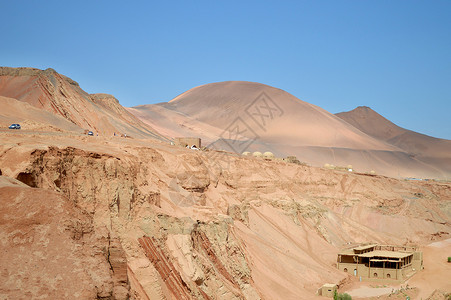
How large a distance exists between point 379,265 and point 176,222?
2064 cm

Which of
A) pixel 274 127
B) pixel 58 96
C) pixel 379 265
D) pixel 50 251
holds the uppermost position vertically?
pixel 274 127

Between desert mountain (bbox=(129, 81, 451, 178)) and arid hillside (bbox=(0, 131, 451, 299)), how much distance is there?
5405 centimetres

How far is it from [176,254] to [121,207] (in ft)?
9.17

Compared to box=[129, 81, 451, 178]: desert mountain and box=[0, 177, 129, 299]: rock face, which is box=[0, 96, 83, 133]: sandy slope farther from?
box=[129, 81, 451, 178]: desert mountain

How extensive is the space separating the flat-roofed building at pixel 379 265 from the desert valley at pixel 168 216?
1.85 ft

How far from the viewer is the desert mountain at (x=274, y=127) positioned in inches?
4747

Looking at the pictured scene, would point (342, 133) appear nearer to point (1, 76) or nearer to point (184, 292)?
point (1, 76)

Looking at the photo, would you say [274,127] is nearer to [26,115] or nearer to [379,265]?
[26,115]

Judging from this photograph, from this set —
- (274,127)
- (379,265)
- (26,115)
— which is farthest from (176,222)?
(274,127)

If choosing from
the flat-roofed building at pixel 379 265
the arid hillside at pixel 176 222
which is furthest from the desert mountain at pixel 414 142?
the flat-roofed building at pixel 379 265

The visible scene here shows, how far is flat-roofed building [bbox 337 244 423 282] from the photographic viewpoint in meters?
36.8

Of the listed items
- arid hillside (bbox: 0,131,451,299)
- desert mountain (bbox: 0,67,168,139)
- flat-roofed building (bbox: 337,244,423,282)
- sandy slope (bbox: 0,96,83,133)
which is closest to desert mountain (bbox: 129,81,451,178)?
desert mountain (bbox: 0,67,168,139)

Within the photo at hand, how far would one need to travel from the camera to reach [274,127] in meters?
134

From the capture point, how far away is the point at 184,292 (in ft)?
63.3
